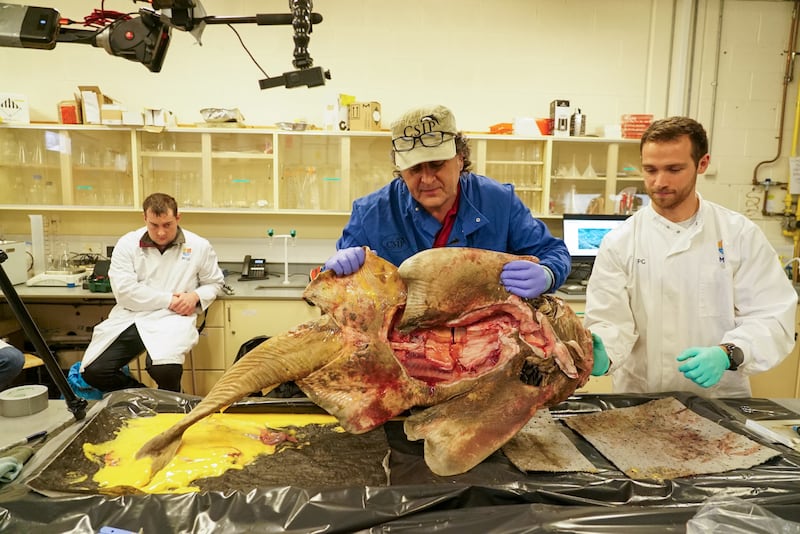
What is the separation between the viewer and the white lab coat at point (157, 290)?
336 centimetres

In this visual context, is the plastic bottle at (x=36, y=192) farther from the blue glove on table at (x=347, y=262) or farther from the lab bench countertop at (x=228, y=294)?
the blue glove on table at (x=347, y=262)

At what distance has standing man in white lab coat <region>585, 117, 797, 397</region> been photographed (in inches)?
72.7

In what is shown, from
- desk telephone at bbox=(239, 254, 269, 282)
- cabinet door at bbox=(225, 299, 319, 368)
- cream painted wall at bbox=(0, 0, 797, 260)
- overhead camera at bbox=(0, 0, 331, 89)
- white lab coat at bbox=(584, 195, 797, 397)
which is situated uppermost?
cream painted wall at bbox=(0, 0, 797, 260)

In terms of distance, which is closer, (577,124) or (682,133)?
(682,133)

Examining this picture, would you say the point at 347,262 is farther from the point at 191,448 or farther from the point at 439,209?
the point at 191,448

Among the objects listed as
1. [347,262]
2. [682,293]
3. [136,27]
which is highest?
[136,27]

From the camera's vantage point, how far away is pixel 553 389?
1.61 m

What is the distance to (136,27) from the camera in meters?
1.66

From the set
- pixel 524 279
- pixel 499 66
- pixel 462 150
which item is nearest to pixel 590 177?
→ pixel 499 66

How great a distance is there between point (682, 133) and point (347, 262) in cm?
125

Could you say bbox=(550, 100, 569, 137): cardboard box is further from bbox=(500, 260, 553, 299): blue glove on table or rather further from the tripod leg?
the tripod leg

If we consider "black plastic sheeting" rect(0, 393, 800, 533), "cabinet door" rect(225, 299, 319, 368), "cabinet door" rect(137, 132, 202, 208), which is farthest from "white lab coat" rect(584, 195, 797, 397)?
"cabinet door" rect(137, 132, 202, 208)

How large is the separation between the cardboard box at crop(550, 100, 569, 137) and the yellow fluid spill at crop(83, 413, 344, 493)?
3316mm

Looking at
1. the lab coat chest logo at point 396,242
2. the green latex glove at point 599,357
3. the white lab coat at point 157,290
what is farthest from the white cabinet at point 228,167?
the green latex glove at point 599,357
